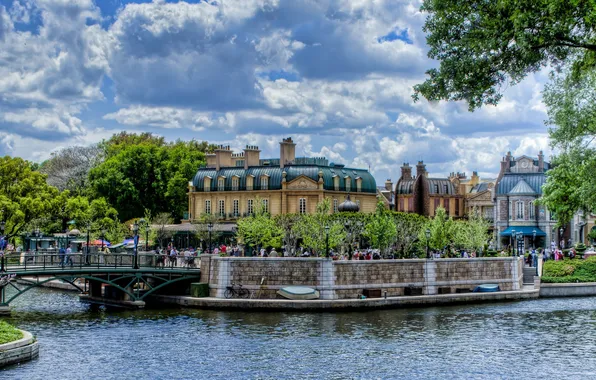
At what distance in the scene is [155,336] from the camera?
37781mm

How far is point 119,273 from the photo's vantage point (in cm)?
4806

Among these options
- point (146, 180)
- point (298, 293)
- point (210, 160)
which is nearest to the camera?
point (298, 293)

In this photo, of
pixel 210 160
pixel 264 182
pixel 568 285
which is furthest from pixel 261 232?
pixel 210 160

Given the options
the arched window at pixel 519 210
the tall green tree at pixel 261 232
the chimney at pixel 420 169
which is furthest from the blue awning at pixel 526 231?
the tall green tree at pixel 261 232

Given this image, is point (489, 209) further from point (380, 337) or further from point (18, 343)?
point (18, 343)

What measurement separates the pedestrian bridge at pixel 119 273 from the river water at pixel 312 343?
6.62ft

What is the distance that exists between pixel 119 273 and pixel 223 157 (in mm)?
40900

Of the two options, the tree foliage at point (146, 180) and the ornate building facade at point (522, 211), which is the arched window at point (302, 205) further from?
the ornate building facade at point (522, 211)

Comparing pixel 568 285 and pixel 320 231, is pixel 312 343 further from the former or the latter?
pixel 568 285

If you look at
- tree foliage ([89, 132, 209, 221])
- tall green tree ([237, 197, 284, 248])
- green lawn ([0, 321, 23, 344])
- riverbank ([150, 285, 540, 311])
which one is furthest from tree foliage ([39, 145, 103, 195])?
green lawn ([0, 321, 23, 344])

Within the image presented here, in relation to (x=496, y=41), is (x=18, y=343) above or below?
below

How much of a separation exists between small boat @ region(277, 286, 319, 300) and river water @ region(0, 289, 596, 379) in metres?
1.78

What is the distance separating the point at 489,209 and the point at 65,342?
80.0 meters

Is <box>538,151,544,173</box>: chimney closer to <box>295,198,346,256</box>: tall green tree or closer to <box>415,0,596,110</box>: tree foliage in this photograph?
<box>295,198,346,256</box>: tall green tree
